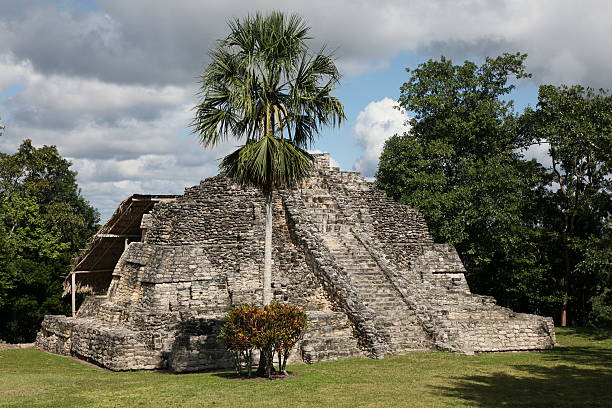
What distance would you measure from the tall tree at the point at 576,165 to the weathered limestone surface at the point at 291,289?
6854 mm

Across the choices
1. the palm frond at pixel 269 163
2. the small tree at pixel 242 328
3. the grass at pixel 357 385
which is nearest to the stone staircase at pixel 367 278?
the grass at pixel 357 385

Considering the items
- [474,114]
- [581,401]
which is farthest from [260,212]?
[474,114]

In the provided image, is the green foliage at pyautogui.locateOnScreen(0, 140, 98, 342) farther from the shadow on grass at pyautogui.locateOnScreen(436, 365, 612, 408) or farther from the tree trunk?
the tree trunk

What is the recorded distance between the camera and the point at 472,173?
26094 mm

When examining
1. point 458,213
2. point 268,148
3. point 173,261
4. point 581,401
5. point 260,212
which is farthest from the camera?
point 458,213

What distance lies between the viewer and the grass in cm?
1030

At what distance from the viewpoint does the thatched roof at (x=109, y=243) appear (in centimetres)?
1989

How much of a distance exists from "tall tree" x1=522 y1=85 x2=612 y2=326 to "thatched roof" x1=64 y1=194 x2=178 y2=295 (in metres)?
15.5

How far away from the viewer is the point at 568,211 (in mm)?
26547

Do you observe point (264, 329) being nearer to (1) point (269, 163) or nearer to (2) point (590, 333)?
(1) point (269, 163)

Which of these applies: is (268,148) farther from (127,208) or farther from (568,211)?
(568,211)

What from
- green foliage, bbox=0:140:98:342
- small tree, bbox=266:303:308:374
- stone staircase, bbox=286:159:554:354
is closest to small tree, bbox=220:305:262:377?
small tree, bbox=266:303:308:374

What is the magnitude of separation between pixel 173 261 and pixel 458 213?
12.8 m

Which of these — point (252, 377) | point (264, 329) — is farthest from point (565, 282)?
point (264, 329)
